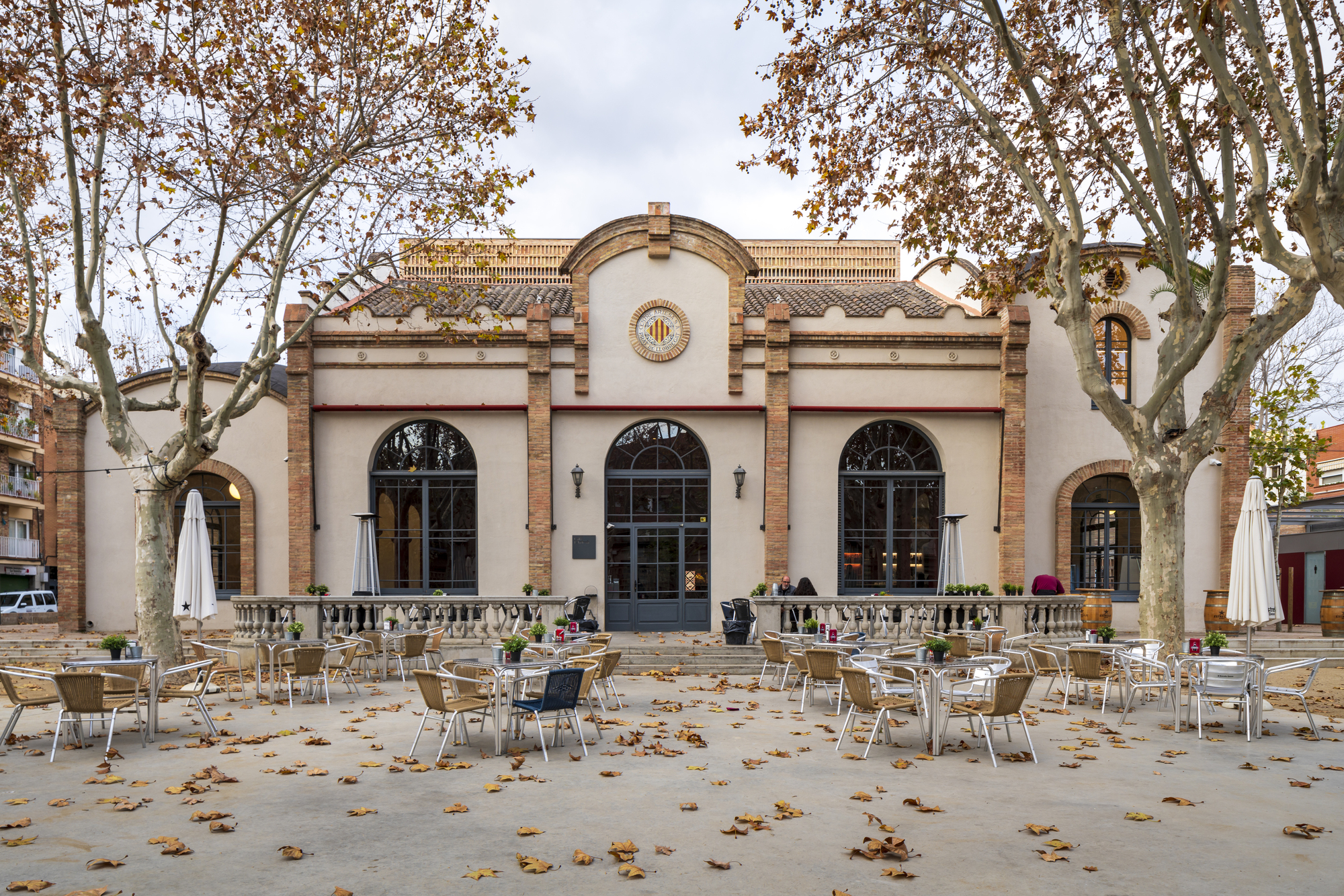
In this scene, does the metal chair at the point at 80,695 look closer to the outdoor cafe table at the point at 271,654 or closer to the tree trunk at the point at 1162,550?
the outdoor cafe table at the point at 271,654

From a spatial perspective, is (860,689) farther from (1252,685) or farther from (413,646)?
(413,646)

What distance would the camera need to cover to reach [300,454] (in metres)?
17.3

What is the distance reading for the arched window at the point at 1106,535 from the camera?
59.5 feet

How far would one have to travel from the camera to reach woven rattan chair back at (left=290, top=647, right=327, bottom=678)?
10.5 meters

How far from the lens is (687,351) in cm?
1783

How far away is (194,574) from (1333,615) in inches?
768

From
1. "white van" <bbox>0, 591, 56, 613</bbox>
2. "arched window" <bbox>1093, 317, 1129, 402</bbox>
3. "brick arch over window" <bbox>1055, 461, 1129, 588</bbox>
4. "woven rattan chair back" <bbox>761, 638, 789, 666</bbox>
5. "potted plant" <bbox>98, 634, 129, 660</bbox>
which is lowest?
"white van" <bbox>0, 591, 56, 613</bbox>

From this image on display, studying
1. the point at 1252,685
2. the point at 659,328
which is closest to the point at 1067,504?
the point at 659,328

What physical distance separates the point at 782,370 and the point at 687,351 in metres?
1.87

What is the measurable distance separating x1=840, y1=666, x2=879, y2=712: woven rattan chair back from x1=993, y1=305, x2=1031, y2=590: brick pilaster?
33.4ft

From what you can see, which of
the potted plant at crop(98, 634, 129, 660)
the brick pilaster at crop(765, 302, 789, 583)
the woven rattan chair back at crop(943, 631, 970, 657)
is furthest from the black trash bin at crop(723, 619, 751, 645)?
the potted plant at crop(98, 634, 129, 660)

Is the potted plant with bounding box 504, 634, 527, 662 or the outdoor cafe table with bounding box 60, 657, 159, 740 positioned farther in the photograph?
the potted plant with bounding box 504, 634, 527, 662

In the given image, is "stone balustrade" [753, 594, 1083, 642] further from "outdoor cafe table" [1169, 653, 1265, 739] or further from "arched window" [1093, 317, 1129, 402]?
"arched window" [1093, 317, 1129, 402]

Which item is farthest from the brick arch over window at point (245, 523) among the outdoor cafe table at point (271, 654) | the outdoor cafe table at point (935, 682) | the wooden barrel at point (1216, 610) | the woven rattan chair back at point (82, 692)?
the wooden barrel at point (1216, 610)
